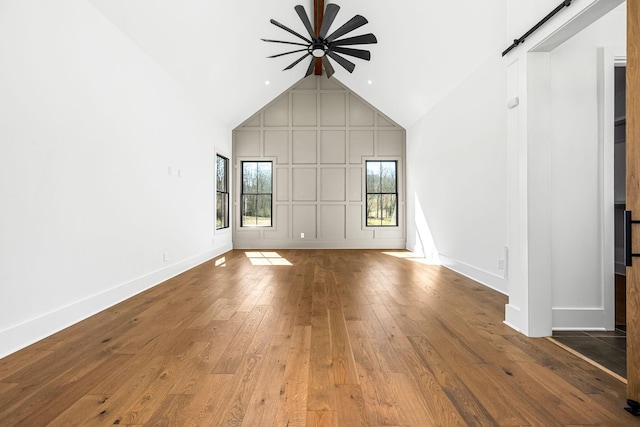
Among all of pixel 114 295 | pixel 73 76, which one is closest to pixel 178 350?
pixel 114 295

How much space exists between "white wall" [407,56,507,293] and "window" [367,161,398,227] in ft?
4.17

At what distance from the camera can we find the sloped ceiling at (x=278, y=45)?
3.76 metres

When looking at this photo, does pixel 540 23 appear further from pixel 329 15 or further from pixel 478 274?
pixel 478 274

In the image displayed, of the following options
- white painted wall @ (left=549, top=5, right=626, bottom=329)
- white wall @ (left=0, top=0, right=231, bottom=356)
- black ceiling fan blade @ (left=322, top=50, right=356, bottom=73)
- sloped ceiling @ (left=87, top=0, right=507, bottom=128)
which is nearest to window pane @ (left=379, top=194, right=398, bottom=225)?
sloped ceiling @ (left=87, top=0, right=507, bottom=128)

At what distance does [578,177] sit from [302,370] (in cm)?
248

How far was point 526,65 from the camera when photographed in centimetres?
254

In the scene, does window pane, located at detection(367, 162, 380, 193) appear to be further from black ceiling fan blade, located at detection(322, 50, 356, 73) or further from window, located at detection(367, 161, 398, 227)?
black ceiling fan blade, located at detection(322, 50, 356, 73)

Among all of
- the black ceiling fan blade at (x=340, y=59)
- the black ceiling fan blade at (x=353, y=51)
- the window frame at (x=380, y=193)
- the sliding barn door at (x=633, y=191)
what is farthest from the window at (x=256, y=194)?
the sliding barn door at (x=633, y=191)

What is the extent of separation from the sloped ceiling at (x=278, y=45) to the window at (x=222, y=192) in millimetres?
991

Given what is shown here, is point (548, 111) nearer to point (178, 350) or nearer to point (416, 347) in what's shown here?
point (416, 347)

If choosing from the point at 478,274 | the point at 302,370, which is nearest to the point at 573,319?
the point at 478,274

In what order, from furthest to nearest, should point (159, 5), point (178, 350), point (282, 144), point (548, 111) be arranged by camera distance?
1. point (282, 144)
2. point (159, 5)
3. point (548, 111)
4. point (178, 350)

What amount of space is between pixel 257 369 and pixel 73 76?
2855 mm

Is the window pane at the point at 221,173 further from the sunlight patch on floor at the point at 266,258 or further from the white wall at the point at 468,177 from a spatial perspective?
the white wall at the point at 468,177
